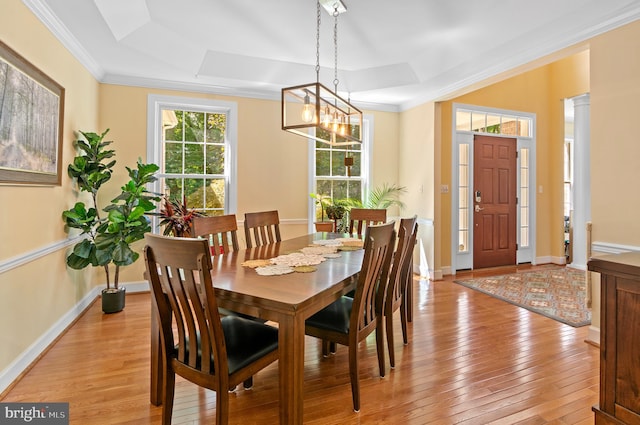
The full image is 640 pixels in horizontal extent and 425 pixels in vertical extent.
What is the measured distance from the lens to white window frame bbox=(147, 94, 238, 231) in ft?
13.8

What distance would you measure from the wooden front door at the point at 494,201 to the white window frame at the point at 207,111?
3480 mm

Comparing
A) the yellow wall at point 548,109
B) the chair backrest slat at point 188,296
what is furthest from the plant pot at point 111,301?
the yellow wall at point 548,109

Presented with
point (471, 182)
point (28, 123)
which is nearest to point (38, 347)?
point (28, 123)

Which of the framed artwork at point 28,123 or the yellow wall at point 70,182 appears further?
the yellow wall at point 70,182

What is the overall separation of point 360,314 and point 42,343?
2.43m

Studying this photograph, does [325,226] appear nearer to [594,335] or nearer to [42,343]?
[594,335]

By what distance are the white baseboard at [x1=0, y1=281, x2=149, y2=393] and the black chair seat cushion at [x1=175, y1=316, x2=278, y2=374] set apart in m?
1.39

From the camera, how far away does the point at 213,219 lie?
273cm

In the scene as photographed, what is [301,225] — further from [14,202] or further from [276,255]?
[14,202]

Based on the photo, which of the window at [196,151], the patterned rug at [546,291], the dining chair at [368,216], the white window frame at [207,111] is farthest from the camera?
the window at [196,151]

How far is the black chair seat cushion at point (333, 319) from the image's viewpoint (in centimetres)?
205

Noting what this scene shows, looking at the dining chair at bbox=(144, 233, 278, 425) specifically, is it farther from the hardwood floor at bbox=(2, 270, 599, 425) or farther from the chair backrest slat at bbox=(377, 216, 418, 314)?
the chair backrest slat at bbox=(377, 216, 418, 314)

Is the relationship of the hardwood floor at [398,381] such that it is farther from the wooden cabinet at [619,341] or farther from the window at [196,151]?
the window at [196,151]

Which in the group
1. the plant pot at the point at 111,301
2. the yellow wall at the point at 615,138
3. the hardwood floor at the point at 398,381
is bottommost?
the hardwood floor at the point at 398,381
